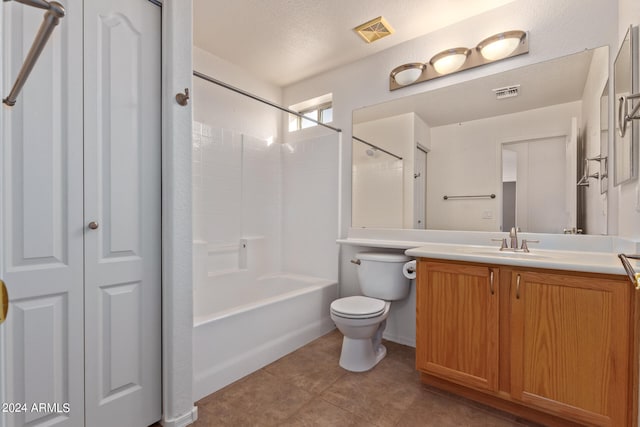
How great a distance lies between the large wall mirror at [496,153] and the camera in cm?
184

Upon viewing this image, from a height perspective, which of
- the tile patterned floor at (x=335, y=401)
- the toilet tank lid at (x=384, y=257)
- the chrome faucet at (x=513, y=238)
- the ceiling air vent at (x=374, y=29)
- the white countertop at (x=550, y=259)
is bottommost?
the tile patterned floor at (x=335, y=401)

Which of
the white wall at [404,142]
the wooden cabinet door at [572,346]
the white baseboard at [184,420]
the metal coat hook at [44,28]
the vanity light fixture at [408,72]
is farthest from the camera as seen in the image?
the white wall at [404,142]

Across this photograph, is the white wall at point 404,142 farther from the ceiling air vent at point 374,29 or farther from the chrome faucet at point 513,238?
the chrome faucet at point 513,238

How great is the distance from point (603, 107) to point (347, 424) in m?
2.19

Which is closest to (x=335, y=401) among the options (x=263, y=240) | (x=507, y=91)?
(x=263, y=240)

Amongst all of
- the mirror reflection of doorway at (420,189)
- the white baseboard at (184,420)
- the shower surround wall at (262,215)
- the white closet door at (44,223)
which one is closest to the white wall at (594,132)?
the mirror reflection of doorway at (420,189)

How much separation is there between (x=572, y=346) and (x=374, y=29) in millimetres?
2273

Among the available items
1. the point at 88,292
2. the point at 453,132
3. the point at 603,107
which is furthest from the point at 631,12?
the point at 88,292

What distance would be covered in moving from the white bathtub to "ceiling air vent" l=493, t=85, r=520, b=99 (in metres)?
1.93

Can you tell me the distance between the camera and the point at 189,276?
1.56 m

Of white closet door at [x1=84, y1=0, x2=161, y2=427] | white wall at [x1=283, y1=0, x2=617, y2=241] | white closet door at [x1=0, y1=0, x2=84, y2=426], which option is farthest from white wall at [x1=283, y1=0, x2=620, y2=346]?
white closet door at [x1=0, y1=0, x2=84, y2=426]

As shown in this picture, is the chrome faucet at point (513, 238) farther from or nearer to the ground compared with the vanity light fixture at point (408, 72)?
nearer to the ground

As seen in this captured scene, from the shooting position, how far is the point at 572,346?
1.39 m

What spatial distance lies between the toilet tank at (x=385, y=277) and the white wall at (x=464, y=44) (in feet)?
0.86
